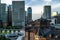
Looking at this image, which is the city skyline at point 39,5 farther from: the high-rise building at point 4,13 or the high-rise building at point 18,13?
the high-rise building at point 4,13

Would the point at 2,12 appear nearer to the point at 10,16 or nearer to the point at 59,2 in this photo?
the point at 10,16

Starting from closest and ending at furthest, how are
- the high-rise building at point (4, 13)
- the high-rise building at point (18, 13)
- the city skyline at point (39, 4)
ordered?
the city skyline at point (39, 4) < the high-rise building at point (18, 13) < the high-rise building at point (4, 13)

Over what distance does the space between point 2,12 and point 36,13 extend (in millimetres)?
796

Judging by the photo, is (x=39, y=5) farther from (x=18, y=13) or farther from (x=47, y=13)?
(x=18, y=13)

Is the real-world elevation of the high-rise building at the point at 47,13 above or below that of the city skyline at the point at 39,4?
below

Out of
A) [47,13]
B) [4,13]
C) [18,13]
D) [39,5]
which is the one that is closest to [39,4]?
[39,5]

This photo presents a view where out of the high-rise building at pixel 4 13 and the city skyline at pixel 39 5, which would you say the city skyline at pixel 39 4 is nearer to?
the city skyline at pixel 39 5

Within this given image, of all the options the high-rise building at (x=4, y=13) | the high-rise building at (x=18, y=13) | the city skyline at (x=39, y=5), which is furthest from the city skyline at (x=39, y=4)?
the high-rise building at (x=4, y=13)

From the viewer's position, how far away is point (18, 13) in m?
2.51

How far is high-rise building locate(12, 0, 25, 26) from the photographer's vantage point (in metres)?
2.41

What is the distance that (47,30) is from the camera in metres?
1.99

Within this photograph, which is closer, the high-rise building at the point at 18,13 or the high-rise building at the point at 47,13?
the high-rise building at the point at 47,13

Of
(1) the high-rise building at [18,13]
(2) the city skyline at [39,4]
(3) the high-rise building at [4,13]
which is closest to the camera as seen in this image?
(2) the city skyline at [39,4]

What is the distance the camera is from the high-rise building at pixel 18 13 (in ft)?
7.91
